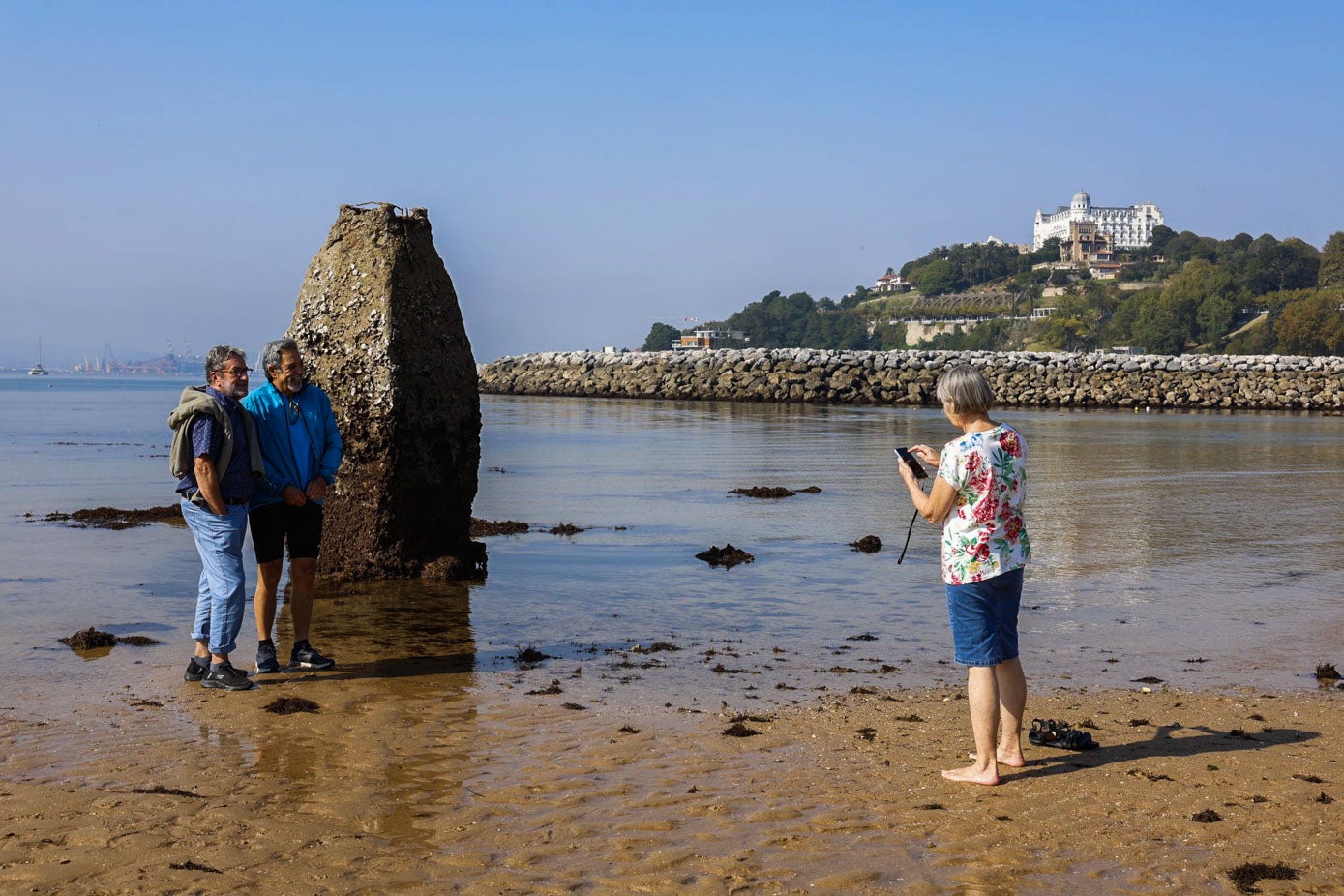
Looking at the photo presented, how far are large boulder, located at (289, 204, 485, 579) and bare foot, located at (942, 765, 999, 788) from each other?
5.84 meters

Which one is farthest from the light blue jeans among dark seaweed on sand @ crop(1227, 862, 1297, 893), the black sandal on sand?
dark seaweed on sand @ crop(1227, 862, 1297, 893)

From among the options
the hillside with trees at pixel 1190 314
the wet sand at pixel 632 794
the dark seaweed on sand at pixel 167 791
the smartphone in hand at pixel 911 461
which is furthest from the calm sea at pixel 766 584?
the hillside with trees at pixel 1190 314

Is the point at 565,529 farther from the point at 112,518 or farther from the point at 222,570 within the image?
the point at 222,570

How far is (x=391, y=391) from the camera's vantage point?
10.1m

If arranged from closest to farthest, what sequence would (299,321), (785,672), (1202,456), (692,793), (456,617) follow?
1. (692,793)
2. (785,672)
3. (456,617)
4. (299,321)
5. (1202,456)

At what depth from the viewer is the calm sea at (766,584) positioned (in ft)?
25.8

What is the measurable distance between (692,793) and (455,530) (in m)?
5.81

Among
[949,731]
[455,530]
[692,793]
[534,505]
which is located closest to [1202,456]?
[534,505]

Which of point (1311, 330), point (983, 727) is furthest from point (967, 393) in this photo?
point (1311, 330)

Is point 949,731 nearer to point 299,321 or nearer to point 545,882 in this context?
point 545,882

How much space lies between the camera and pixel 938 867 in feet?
15.2

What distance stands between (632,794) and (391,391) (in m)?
5.48

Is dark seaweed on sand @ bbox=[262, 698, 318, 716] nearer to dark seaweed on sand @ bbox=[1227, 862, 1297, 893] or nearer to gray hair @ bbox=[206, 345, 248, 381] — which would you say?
gray hair @ bbox=[206, 345, 248, 381]

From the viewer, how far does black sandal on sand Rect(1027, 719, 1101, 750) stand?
6086mm
